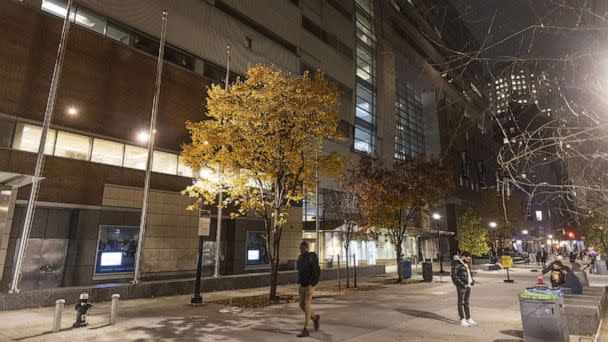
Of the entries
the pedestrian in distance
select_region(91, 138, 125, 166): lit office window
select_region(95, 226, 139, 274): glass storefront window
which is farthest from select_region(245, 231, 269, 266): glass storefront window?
the pedestrian in distance

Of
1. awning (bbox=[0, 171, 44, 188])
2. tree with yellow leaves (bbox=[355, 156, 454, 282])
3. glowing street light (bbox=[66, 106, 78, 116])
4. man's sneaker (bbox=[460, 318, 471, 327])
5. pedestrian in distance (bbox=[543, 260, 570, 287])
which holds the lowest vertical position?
man's sneaker (bbox=[460, 318, 471, 327])

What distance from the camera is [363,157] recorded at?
82.7 feet

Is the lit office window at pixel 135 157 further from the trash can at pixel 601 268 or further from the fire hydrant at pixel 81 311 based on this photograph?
the trash can at pixel 601 268

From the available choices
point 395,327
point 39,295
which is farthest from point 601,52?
point 39,295

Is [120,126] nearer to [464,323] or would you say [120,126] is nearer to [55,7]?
[55,7]

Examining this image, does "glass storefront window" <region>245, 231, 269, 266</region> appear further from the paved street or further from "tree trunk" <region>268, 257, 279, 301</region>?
the paved street

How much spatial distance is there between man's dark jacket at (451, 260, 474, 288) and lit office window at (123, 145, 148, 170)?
1804cm

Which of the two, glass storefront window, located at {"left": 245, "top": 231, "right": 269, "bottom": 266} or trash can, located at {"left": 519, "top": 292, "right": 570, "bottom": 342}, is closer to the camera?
trash can, located at {"left": 519, "top": 292, "right": 570, "bottom": 342}

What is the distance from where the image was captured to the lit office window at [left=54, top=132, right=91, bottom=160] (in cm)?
1852

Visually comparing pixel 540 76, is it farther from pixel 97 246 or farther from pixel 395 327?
pixel 97 246

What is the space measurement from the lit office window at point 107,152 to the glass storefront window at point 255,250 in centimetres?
1057

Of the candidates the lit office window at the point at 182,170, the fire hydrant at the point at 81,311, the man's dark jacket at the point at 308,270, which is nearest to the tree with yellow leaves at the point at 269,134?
the man's dark jacket at the point at 308,270

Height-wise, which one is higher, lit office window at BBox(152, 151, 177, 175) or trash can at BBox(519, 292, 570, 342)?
lit office window at BBox(152, 151, 177, 175)

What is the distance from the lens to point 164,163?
23.1 m
